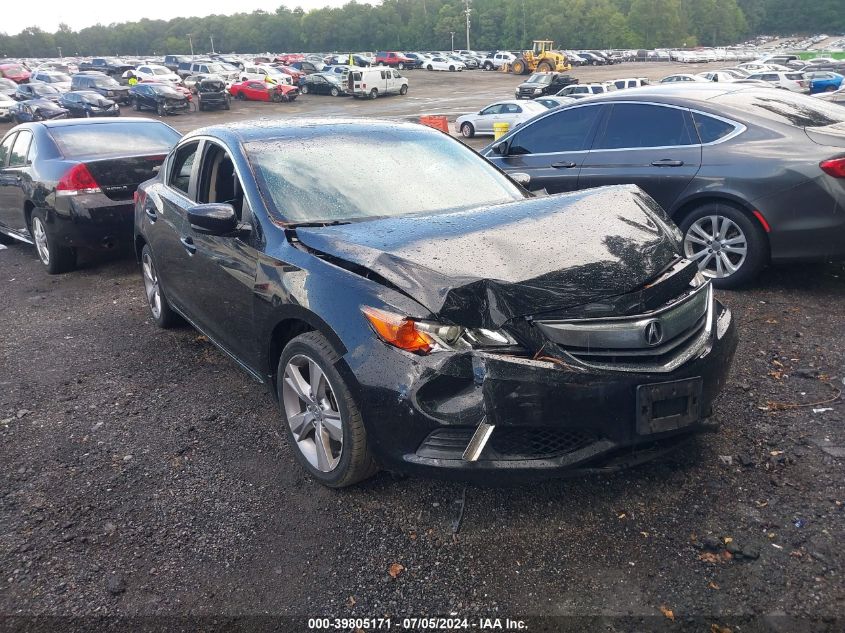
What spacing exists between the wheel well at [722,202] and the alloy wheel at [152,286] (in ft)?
14.4

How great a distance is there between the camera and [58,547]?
9.98 ft

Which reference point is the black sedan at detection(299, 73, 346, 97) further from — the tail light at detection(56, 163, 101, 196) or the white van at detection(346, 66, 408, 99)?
the tail light at detection(56, 163, 101, 196)

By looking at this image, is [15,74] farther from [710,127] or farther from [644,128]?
[710,127]

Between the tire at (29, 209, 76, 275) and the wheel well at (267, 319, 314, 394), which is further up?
the wheel well at (267, 319, 314, 394)

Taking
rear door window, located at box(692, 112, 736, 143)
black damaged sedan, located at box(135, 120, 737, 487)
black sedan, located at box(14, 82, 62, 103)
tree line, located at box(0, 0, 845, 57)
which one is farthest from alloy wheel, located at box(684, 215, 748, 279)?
tree line, located at box(0, 0, 845, 57)

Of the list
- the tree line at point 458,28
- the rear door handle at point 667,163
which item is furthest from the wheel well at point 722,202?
the tree line at point 458,28

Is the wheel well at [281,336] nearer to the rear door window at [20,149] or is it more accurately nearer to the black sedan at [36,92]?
the rear door window at [20,149]

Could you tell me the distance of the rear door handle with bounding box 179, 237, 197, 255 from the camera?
445cm

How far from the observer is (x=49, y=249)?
7746 millimetres

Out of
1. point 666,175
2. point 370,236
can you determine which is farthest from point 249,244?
point 666,175

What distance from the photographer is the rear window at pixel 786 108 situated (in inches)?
226

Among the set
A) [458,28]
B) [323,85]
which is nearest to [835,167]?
[323,85]

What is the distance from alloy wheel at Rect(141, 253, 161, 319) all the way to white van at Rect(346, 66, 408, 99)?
41845 mm

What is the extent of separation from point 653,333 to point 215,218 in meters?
2.28
